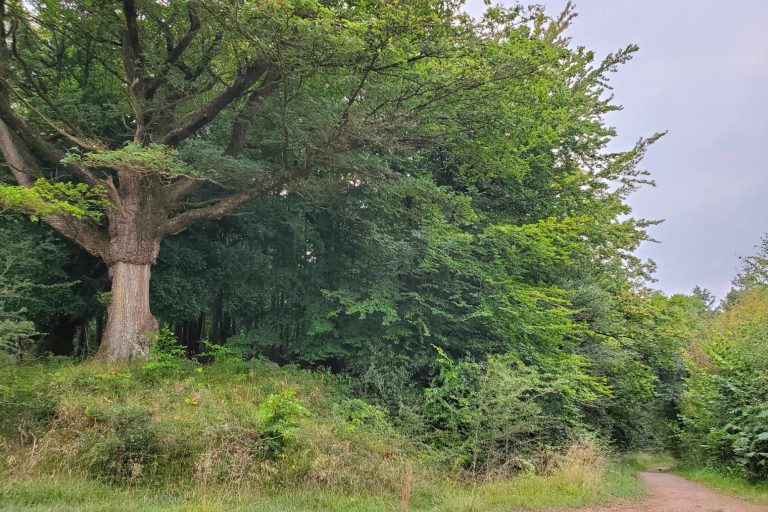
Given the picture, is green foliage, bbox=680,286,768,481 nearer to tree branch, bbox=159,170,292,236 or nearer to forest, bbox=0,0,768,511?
forest, bbox=0,0,768,511

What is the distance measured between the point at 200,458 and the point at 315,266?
26.8ft

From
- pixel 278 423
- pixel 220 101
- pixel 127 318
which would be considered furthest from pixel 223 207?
pixel 278 423

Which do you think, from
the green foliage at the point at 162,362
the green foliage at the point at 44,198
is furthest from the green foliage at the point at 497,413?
Answer: the green foliage at the point at 44,198

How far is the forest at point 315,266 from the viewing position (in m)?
7.06

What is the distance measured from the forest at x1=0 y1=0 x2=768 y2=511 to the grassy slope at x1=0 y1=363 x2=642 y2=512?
0.04 m

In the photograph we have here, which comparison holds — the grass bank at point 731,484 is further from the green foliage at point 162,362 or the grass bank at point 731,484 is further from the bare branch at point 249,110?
the bare branch at point 249,110

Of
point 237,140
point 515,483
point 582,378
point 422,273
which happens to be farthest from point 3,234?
point 582,378

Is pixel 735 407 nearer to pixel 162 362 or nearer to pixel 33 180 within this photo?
pixel 162 362

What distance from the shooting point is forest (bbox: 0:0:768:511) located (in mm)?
7062

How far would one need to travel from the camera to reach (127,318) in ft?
34.5

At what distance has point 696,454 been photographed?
16.0 m

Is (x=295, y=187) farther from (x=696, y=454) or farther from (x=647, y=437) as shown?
(x=647, y=437)

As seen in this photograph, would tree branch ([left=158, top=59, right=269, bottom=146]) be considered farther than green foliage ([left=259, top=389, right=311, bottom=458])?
Yes

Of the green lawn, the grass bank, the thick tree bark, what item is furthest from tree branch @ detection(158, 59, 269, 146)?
the grass bank
